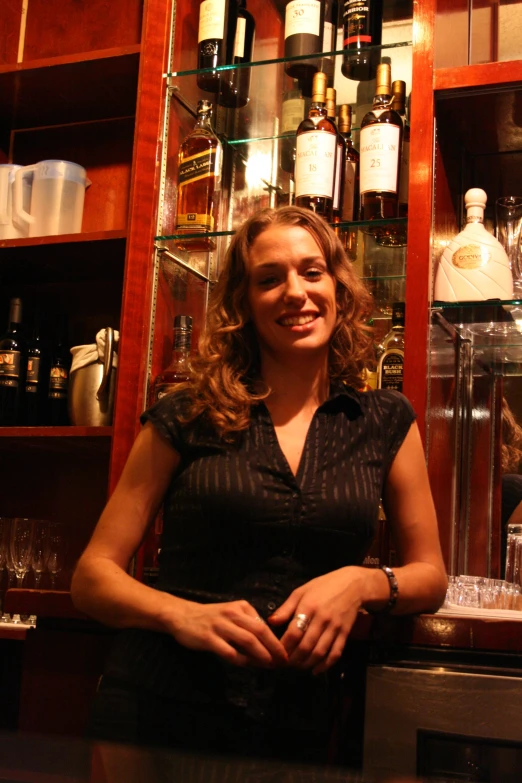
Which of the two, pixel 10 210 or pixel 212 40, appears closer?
pixel 212 40

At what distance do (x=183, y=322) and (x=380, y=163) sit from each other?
47 cm

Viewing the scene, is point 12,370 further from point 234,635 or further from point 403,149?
point 234,635

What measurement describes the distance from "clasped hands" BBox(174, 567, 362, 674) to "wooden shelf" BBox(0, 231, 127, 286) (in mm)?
1009

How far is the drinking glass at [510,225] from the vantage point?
1689 millimetres

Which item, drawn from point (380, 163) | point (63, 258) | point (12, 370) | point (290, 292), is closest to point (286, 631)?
point (290, 292)

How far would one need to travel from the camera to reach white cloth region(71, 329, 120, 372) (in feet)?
5.84

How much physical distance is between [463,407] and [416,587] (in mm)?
657

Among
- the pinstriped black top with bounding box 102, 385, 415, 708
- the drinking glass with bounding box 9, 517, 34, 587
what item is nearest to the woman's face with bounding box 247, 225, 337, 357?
the pinstriped black top with bounding box 102, 385, 415, 708

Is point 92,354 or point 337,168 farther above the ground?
point 337,168

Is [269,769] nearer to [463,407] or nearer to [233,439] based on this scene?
[233,439]

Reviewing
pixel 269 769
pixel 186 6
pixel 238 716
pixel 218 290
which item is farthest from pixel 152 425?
pixel 186 6

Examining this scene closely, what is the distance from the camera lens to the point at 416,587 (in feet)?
3.58

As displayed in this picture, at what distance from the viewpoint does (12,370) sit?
1.94 meters

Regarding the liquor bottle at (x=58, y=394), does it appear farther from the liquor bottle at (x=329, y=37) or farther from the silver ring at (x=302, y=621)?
the silver ring at (x=302, y=621)
